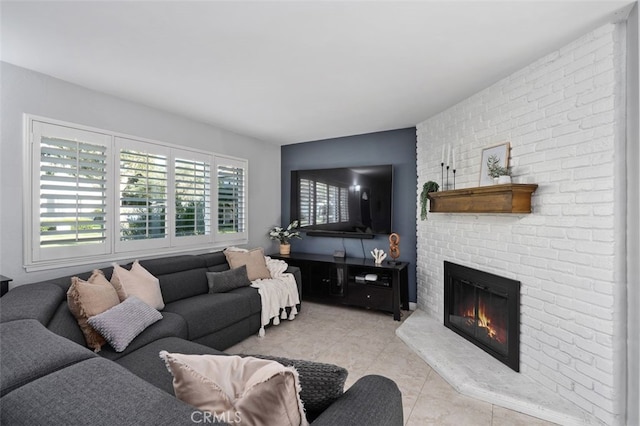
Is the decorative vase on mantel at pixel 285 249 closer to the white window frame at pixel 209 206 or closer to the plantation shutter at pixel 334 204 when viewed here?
the plantation shutter at pixel 334 204

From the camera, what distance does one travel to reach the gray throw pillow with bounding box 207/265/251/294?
3215 millimetres

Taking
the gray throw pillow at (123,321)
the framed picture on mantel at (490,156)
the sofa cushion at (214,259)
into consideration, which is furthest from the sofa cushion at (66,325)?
the framed picture on mantel at (490,156)

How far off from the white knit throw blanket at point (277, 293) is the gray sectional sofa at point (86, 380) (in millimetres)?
1014

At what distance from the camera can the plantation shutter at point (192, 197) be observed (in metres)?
3.56

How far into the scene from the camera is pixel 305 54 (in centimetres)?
218

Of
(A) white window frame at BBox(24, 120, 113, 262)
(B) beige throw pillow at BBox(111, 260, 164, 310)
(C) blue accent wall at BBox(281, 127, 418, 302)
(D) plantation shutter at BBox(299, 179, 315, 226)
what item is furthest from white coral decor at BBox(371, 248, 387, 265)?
(A) white window frame at BBox(24, 120, 113, 262)

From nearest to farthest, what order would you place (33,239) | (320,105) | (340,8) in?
(340,8) < (33,239) < (320,105)

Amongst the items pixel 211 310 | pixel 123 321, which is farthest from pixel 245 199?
pixel 123 321

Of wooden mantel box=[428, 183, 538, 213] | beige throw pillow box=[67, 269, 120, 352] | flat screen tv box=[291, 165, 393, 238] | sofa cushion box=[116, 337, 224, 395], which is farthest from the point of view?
flat screen tv box=[291, 165, 393, 238]

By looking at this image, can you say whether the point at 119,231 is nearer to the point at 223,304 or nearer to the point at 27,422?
the point at 223,304

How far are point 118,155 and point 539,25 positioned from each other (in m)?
3.54

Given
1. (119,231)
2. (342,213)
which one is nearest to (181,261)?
(119,231)

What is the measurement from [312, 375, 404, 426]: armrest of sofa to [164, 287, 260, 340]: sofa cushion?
1.84 m

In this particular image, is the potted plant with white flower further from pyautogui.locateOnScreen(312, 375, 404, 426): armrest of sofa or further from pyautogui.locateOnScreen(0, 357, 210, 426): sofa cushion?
pyautogui.locateOnScreen(0, 357, 210, 426): sofa cushion
